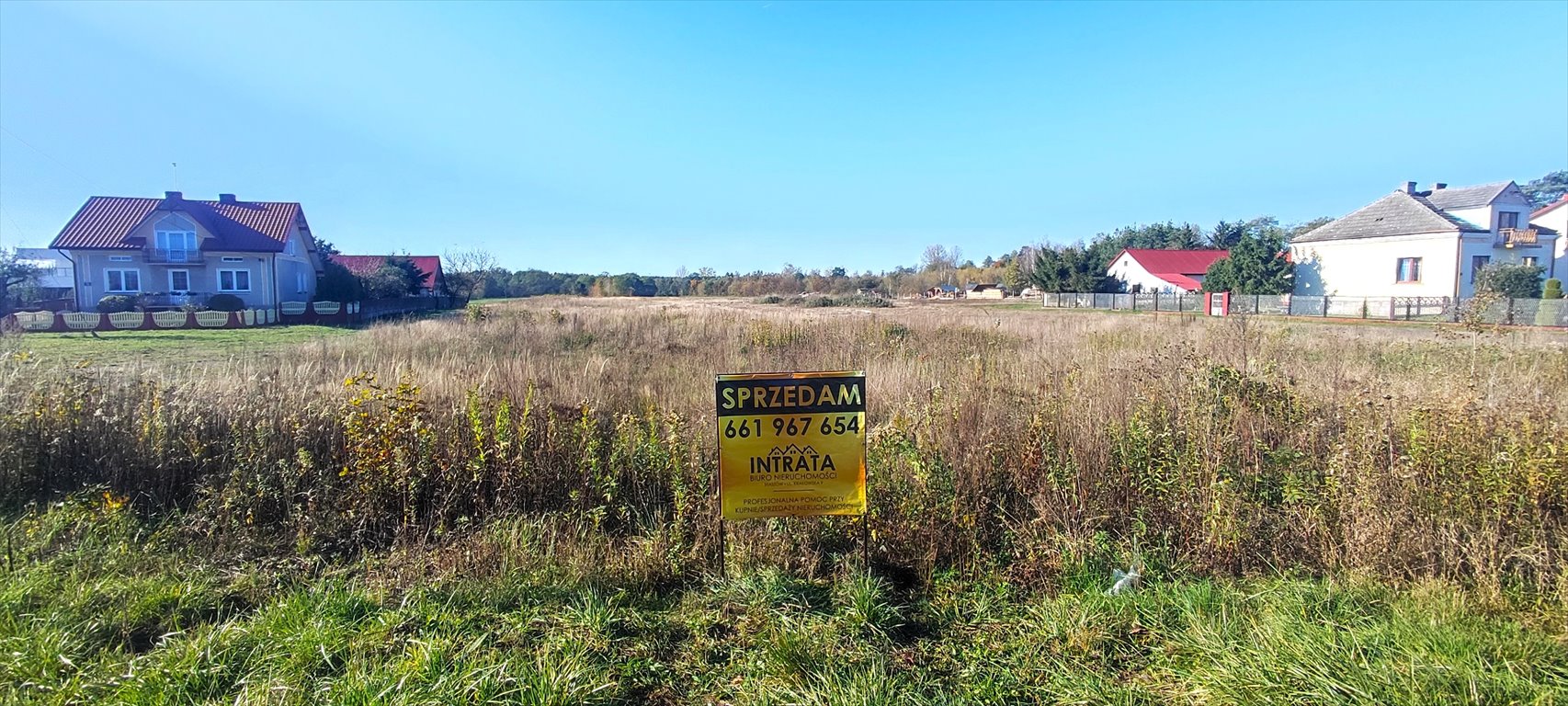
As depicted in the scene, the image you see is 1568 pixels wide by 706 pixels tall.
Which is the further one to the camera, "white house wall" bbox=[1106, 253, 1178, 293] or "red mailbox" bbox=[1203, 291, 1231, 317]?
"white house wall" bbox=[1106, 253, 1178, 293]

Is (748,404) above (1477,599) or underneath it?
above

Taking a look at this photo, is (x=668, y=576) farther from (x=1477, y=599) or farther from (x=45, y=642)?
(x=1477, y=599)

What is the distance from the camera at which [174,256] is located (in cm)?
3316

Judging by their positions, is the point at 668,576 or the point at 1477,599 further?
the point at 668,576

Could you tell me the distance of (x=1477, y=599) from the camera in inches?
114

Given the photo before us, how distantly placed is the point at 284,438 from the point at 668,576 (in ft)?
11.2

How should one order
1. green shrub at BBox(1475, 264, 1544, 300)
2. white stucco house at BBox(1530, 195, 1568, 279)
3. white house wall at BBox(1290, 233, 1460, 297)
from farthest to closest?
1. white stucco house at BBox(1530, 195, 1568, 279)
2. white house wall at BBox(1290, 233, 1460, 297)
3. green shrub at BBox(1475, 264, 1544, 300)

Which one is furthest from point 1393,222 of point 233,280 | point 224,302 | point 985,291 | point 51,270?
→ point 51,270

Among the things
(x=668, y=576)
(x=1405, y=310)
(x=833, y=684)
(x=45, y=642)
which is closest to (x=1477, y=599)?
(x=833, y=684)

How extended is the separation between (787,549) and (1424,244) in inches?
1824

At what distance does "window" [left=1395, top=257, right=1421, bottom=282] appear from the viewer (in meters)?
34.2

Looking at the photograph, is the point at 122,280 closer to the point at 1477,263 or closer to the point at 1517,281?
the point at 1517,281

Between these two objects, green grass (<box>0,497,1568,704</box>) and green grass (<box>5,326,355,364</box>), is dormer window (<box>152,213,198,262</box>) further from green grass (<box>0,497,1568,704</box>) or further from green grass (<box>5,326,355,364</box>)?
green grass (<box>0,497,1568,704</box>)

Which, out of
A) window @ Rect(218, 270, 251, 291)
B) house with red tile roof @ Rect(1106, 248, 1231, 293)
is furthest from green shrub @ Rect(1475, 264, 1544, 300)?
window @ Rect(218, 270, 251, 291)
